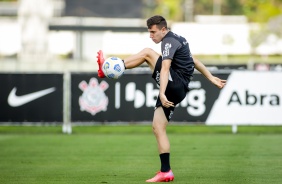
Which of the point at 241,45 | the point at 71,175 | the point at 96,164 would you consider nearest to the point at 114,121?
the point at 96,164

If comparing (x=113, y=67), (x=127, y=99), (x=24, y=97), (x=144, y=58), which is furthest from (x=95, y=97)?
(x=144, y=58)

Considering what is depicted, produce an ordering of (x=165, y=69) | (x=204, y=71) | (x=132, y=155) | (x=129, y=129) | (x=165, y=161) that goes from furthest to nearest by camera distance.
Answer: (x=129, y=129) → (x=132, y=155) → (x=204, y=71) → (x=165, y=161) → (x=165, y=69)

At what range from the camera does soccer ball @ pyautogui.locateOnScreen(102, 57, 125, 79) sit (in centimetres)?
1126

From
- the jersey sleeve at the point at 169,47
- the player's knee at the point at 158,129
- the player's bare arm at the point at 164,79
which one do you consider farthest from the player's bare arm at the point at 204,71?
the player's knee at the point at 158,129

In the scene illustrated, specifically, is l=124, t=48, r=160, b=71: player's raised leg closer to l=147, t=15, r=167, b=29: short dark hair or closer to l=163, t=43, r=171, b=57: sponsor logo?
l=163, t=43, r=171, b=57: sponsor logo

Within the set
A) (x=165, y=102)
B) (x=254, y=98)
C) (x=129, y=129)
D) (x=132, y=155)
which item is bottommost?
(x=129, y=129)

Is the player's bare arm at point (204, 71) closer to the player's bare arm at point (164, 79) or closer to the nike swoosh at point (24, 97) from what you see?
the player's bare arm at point (164, 79)

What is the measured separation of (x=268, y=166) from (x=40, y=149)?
4.73 metres

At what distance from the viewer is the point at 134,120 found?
19453 millimetres

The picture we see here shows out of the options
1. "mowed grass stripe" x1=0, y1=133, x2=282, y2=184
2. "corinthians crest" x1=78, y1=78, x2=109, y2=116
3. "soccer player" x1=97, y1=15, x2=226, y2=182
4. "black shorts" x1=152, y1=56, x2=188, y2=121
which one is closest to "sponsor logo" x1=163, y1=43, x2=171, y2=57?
"soccer player" x1=97, y1=15, x2=226, y2=182

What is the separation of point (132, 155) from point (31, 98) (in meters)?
5.53

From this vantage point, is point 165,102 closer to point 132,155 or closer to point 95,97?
point 132,155

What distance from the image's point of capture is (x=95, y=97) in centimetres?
1948

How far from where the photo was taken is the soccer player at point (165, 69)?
36.1 feet
